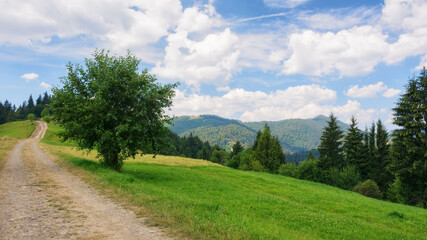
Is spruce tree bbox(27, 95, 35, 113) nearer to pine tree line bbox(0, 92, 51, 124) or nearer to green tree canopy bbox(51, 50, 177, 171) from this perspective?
pine tree line bbox(0, 92, 51, 124)

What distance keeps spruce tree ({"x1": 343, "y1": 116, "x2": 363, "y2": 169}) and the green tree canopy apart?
53.3m

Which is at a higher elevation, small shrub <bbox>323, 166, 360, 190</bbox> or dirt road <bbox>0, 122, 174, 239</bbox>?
dirt road <bbox>0, 122, 174, 239</bbox>

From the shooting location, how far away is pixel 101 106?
20.8 meters

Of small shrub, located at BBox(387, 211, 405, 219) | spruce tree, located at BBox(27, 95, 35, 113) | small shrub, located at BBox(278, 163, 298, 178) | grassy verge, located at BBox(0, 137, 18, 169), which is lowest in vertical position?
small shrub, located at BBox(278, 163, 298, 178)

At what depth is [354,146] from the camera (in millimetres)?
59688

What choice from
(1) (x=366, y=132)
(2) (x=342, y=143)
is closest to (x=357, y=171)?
(2) (x=342, y=143)

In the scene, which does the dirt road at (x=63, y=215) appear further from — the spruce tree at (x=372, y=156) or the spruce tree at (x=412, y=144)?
the spruce tree at (x=372, y=156)

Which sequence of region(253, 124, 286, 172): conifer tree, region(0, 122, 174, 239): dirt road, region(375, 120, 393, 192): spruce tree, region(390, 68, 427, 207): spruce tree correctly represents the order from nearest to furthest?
region(0, 122, 174, 239): dirt road → region(390, 68, 427, 207): spruce tree → region(375, 120, 393, 192): spruce tree → region(253, 124, 286, 172): conifer tree

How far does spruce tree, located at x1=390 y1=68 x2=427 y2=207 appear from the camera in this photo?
34.0 m

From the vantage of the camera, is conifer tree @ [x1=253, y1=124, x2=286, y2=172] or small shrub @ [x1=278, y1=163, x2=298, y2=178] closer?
small shrub @ [x1=278, y1=163, x2=298, y2=178]

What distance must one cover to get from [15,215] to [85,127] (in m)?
13.3

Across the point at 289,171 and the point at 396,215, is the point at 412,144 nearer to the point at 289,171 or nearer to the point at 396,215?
the point at 396,215

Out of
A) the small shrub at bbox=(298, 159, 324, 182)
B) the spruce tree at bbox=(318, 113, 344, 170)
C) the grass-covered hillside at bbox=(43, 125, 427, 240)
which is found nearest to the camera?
the grass-covered hillside at bbox=(43, 125, 427, 240)

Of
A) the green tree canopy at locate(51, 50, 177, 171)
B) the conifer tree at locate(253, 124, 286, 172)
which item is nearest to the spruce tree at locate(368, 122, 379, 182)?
the conifer tree at locate(253, 124, 286, 172)
